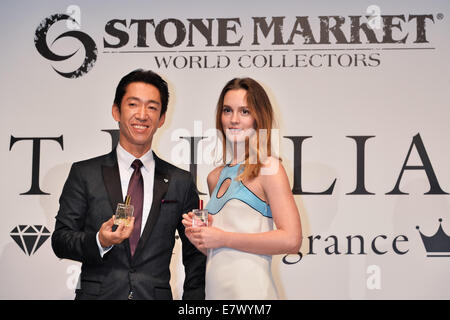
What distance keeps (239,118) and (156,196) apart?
2.24 ft

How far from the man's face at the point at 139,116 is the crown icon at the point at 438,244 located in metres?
1.93

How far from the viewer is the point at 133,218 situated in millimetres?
3012

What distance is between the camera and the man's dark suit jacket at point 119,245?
3141 millimetres

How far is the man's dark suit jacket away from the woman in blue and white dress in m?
0.30

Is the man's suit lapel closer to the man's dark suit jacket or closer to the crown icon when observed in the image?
the man's dark suit jacket

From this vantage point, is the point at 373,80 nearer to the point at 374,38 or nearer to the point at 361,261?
the point at 374,38

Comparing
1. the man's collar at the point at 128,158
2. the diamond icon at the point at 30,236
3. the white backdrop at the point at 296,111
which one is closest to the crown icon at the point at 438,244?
the white backdrop at the point at 296,111

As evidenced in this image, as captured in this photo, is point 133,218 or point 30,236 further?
point 30,236

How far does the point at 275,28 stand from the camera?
3.94 m

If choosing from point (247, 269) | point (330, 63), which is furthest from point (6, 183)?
point (330, 63)

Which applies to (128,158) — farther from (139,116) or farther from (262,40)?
(262,40)

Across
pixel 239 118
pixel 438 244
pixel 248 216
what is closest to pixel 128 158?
pixel 239 118

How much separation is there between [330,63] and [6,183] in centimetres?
237

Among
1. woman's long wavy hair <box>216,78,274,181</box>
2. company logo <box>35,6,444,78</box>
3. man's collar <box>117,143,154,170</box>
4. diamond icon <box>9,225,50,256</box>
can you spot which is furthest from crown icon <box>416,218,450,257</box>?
diamond icon <box>9,225,50,256</box>
